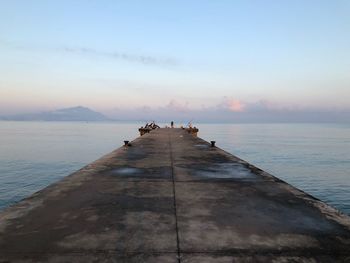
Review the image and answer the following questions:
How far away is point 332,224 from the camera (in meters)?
5.30

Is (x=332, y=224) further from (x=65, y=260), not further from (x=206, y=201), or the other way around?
(x=65, y=260)

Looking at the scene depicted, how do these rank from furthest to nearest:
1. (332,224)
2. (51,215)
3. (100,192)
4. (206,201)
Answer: (100,192), (206,201), (51,215), (332,224)

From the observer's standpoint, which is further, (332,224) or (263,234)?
(332,224)

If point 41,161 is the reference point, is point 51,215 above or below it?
above

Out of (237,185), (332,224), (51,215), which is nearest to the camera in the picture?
(332,224)

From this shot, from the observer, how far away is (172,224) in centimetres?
519

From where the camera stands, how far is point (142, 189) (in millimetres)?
7984

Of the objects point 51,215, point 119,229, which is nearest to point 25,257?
point 119,229

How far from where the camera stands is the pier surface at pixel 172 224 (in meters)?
4.07

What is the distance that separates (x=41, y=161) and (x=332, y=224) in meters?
38.7

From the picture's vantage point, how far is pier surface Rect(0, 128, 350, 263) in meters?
4.07

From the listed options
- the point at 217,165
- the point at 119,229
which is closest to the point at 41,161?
the point at 217,165

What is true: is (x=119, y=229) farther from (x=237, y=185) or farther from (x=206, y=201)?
(x=237, y=185)

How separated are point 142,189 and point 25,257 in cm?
415
